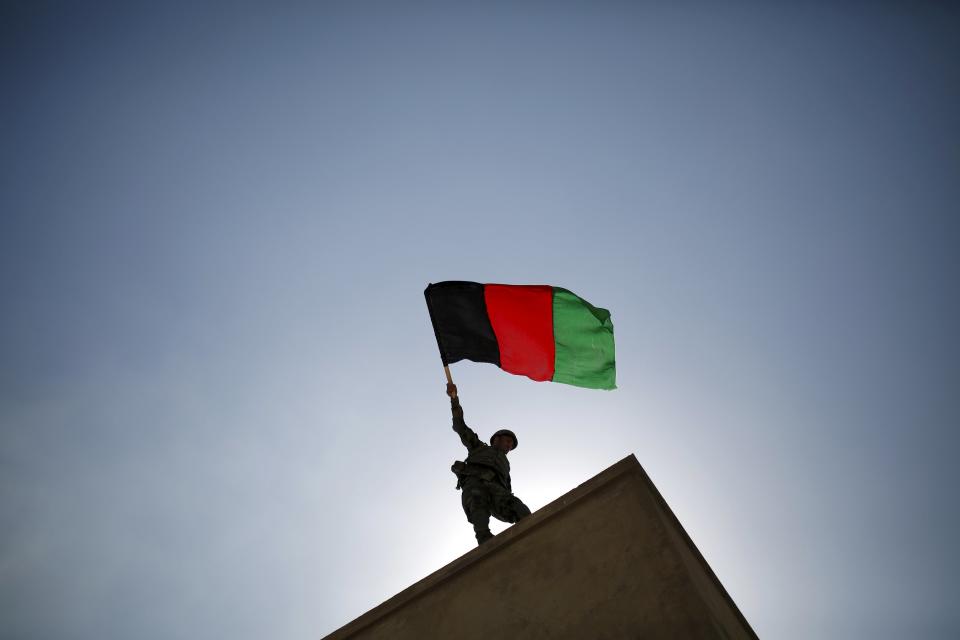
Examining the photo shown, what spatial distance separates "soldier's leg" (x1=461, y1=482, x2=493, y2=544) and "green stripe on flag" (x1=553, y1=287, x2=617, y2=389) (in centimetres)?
178

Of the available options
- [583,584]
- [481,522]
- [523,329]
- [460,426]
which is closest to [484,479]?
[481,522]

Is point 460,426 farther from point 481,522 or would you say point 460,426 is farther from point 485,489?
point 481,522

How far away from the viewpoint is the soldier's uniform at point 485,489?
237 inches

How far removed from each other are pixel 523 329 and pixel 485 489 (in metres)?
2.06

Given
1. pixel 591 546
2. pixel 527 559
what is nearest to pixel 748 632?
pixel 591 546

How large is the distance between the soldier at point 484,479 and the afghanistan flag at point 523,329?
2.42 feet

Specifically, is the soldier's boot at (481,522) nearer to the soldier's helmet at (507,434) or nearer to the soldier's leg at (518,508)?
the soldier's leg at (518,508)

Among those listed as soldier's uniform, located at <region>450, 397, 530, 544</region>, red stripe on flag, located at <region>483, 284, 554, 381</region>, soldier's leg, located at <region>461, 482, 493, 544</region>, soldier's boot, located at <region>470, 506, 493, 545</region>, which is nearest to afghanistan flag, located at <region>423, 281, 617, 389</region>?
red stripe on flag, located at <region>483, 284, 554, 381</region>

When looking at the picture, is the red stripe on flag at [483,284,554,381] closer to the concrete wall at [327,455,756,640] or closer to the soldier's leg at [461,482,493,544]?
the soldier's leg at [461,482,493,544]

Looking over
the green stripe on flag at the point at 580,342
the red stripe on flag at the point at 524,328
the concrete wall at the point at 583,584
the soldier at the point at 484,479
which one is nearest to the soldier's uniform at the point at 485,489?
the soldier at the point at 484,479

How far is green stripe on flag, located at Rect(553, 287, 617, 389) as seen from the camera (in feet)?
23.0

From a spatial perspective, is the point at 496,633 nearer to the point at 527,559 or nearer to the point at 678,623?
the point at 527,559

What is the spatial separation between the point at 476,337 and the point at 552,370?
1.07m

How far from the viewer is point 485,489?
618 centimetres
